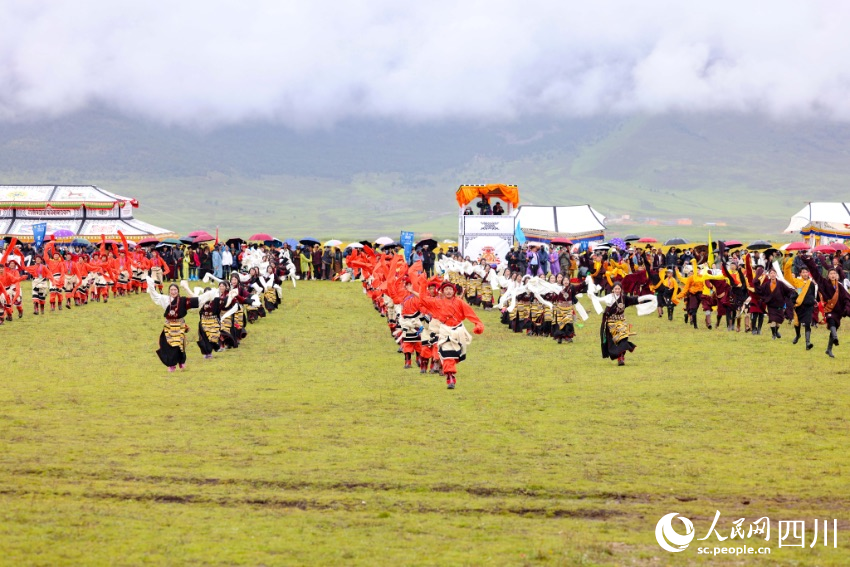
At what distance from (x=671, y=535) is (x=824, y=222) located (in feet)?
168

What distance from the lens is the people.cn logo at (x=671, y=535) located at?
30.7ft

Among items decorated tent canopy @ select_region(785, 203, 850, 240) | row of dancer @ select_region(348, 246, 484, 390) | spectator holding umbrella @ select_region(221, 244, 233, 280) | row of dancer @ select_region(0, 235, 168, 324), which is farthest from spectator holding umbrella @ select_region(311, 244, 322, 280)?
row of dancer @ select_region(348, 246, 484, 390)

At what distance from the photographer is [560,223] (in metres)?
68.2

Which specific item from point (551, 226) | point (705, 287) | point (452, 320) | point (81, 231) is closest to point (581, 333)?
point (705, 287)

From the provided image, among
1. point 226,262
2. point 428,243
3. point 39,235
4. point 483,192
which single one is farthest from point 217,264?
point 39,235

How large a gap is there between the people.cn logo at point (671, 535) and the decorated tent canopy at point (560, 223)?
5524 cm

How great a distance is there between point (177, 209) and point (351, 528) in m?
171

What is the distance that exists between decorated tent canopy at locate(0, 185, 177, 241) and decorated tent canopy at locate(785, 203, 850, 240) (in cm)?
3640

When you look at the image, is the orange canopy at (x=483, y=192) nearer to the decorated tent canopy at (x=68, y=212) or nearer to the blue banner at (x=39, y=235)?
the blue banner at (x=39, y=235)

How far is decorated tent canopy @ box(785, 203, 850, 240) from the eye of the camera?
56.3m

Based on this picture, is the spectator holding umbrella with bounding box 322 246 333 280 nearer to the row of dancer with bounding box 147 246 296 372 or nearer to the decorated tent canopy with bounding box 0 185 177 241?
the decorated tent canopy with bounding box 0 185 177 241

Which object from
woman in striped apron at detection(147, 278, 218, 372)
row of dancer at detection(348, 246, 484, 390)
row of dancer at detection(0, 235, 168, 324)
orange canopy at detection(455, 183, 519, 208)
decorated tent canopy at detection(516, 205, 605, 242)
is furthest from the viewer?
decorated tent canopy at detection(516, 205, 605, 242)

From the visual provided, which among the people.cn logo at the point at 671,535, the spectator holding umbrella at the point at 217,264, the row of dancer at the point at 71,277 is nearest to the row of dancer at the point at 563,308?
the people.cn logo at the point at 671,535

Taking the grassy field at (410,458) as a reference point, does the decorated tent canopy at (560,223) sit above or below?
above
